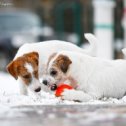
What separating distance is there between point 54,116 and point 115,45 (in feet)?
60.8

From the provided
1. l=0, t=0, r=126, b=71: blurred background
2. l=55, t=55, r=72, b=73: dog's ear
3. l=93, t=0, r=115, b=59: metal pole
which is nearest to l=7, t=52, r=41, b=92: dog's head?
l=55, t=55, r=72, b=73: dog's ear

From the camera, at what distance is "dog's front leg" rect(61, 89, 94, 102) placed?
25.1 feet

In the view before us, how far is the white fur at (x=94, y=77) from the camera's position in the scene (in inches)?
309

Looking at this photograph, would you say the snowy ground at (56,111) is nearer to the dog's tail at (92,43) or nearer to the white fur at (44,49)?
the white fur at (44,49)

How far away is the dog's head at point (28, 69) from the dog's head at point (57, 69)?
0.37ft

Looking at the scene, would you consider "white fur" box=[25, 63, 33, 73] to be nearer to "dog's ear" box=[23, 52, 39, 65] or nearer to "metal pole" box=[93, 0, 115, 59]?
"dog's ear" box=[23, 52, 39, 65]

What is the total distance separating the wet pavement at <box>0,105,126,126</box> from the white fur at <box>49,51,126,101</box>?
639 mm

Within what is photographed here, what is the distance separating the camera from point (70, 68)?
25.7ft

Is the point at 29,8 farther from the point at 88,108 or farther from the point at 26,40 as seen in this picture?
the point at 88,108

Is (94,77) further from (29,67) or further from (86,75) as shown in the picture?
(29,67)

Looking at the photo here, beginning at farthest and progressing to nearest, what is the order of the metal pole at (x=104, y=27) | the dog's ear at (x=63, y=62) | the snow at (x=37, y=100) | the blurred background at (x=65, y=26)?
the blurred background at (x=65, y=26), the metal pole at (x=104, y=27), the dog's ear at (x=63, y=62), the snow at (x=37, y=100)

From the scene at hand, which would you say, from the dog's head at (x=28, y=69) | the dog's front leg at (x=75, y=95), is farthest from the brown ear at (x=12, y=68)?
the dog's front leg at (x=75, y=95)

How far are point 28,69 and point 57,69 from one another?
0.32 metres

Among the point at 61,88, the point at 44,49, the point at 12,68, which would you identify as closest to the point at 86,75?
the point at 61,88
